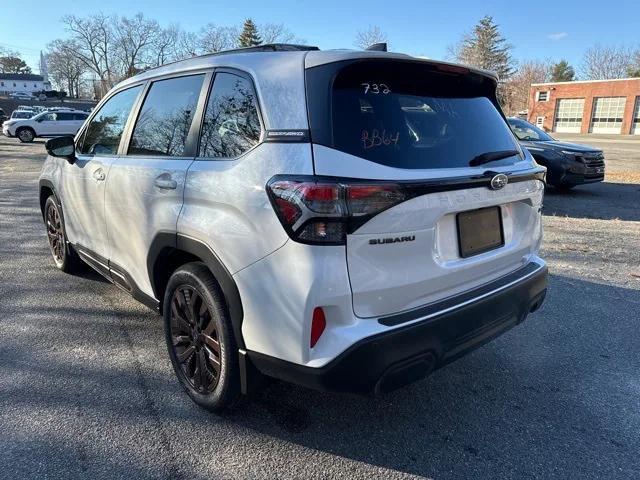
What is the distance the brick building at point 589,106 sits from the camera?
5625 cm

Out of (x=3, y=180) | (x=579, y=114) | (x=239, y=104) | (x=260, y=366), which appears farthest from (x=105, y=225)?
(x=579, y=114)

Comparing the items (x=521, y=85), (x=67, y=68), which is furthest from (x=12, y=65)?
(x=521, y=85)

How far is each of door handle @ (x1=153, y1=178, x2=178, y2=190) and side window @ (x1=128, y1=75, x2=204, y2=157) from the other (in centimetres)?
17

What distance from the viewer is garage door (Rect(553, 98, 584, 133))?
2408 inches

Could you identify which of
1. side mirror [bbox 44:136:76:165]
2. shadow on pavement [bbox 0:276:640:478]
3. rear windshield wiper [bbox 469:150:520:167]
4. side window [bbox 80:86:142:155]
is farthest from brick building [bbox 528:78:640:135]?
side mirror [bbox 44:136:76:165]

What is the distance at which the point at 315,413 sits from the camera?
278 cm

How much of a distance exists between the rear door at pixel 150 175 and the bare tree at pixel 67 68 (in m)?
99.0

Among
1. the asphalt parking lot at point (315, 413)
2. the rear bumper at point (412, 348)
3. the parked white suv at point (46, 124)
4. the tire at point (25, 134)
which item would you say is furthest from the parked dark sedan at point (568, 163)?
the tire at point (25, 134)

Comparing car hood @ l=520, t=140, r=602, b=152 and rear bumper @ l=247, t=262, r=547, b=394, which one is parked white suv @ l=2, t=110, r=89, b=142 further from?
rear bumper @ l=247, t=262, r=547, b=394

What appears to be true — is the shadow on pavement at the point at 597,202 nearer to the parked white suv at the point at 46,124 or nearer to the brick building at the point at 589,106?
the parked white suv at the point at 46,124

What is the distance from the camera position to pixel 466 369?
Result: 130 inches

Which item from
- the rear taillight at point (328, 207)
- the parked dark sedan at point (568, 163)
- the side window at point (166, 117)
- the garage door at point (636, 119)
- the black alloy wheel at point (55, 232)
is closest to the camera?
the rear taillight at point (328, 207)

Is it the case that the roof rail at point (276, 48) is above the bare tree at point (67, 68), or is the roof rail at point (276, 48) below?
below

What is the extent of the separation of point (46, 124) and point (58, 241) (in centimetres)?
2712
